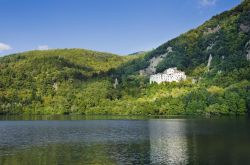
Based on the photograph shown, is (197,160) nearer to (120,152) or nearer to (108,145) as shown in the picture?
(120,152)

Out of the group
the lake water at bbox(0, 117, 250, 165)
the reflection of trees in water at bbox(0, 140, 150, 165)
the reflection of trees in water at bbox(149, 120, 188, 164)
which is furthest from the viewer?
the reflection of trees in water at bbox(149, 120, 188, 164)

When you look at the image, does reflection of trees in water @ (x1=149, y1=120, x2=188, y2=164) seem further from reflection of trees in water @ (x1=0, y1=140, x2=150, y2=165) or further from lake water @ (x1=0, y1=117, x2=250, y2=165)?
reflection of trees in water @ (x1=0, y1=140, x2=150, y2=165)

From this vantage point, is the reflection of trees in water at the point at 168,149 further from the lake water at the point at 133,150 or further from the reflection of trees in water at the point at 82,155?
the reflection of trees in water at the point at 82,155

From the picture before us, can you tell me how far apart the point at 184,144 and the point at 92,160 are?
84.9 feet

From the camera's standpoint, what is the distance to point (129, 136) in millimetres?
101312

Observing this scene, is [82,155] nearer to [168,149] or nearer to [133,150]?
[133,150]

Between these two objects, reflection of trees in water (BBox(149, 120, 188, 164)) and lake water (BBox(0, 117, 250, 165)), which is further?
reflection of trees in water (BBox(149, 120, 188, 164))

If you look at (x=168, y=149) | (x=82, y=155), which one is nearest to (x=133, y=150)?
(x=168, y=149)

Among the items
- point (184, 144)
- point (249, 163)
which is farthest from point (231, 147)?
point (249, 163)

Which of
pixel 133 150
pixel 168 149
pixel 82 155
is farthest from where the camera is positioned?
pixel 168 149

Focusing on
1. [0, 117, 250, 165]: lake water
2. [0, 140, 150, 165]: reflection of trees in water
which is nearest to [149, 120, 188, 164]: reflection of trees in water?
[0, 117, 250, 165]: lake water

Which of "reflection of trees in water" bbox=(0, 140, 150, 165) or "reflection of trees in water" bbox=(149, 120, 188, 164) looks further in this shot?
"reflection of trees in water" bbox=(149, 120, 188, 164)

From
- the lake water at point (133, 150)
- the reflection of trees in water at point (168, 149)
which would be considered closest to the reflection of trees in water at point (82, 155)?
the lake water at point (133, 150)

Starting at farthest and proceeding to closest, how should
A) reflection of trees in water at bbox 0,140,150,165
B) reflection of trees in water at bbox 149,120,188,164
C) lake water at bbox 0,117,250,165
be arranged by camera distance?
reflection of trees in water at bbox 149,120,188,164 → lake water at bbox 0,117,250,165 → reflection of trees in water at bbox 0,140,150,165
